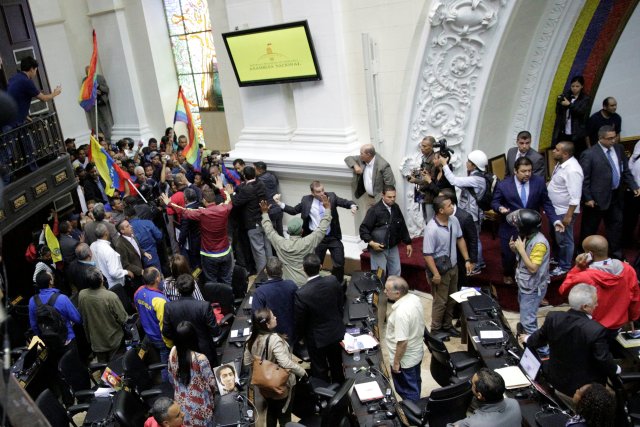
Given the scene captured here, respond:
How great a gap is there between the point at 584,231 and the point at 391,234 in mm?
2241

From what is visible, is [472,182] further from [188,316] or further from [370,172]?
[188,316]

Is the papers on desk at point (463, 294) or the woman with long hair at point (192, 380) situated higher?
the woman with long hair at point (192, 380)

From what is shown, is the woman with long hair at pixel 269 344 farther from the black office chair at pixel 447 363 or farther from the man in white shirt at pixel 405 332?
the black office chair at pixel 447 363

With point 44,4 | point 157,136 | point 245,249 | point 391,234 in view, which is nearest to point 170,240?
point 245,249

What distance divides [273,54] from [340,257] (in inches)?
125

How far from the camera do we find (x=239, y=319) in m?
5.98

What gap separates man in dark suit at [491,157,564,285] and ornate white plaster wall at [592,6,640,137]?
10.5 feet

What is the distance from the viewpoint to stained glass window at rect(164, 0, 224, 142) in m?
13.1

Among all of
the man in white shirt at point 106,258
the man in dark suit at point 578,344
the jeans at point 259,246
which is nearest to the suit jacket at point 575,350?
the man in dark suit at point 578,344

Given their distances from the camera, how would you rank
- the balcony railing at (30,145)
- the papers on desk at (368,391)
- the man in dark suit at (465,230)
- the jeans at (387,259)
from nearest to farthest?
the papers on desk at (368,391), the man in dark suit at (465,230), the jeans at (387,259), the balcony railing at (30,145)

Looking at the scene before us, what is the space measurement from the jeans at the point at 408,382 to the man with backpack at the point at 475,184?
7.17ft

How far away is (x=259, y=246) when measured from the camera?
8250 mm

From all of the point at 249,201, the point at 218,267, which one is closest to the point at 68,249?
the point at 218,267

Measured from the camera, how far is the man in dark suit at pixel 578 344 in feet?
13.2
